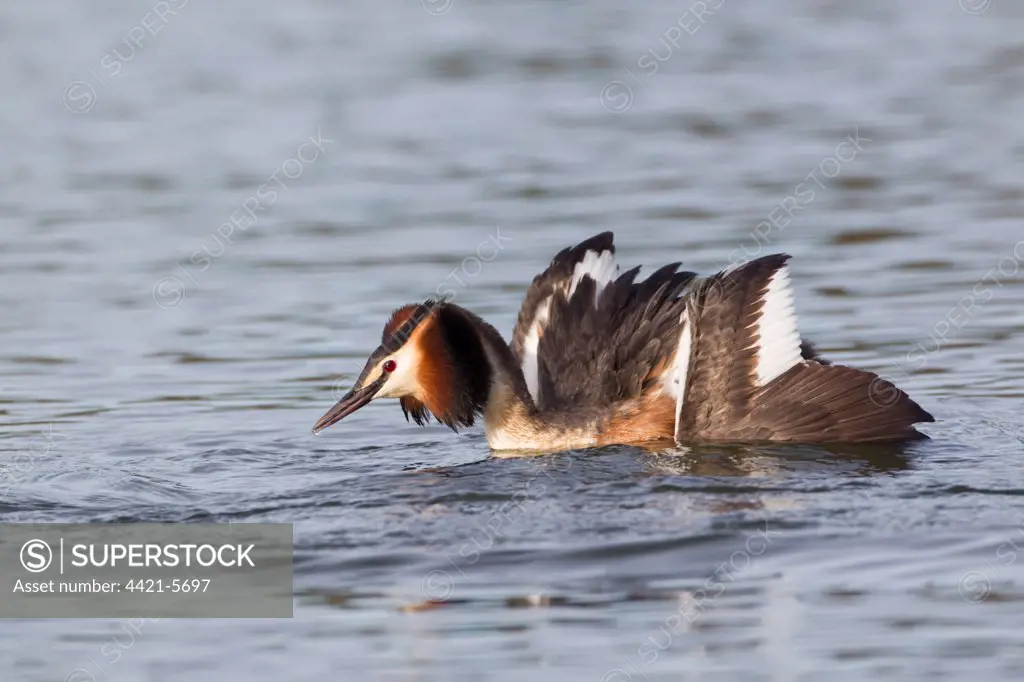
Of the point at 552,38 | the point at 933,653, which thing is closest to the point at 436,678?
the point at 933,653

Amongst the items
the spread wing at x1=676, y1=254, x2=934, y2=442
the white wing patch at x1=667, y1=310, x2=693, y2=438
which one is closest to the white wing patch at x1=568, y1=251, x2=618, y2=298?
→ the white wing patch at x1=667, y1=310, x2=693, y2=438

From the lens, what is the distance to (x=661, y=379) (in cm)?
1088

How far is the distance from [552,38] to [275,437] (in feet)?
39.6

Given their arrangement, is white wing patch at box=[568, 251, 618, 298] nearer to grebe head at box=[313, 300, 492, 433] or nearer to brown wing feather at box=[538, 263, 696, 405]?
brown wing feather at box=[538, 263, 696, 405]

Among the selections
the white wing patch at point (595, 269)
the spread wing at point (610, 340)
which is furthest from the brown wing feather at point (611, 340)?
the white wing patch at point (595, 269)

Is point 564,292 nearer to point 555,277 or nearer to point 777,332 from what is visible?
point 555,277

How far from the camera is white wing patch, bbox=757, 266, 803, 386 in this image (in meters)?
10.6

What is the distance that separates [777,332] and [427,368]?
2.01m

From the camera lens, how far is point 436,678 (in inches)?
279

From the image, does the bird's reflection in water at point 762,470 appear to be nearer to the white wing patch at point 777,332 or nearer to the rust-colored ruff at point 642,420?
the rust-colored ruff at point 642,420

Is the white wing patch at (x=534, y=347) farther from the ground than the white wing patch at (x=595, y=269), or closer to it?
closer to it
